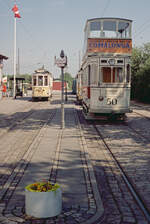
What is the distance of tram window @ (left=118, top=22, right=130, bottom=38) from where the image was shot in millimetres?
16552

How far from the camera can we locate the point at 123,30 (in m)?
16.8

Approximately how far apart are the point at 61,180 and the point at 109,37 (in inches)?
458

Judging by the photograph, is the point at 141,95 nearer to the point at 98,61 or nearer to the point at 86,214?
the point at 98,61

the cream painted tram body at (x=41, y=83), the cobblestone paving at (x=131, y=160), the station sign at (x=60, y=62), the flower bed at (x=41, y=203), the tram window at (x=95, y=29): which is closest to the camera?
the flower bed at (x=41, y=203)

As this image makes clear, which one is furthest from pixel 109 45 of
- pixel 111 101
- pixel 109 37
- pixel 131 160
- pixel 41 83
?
pixel 41 83

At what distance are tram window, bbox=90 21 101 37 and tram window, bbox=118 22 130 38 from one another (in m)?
1.18

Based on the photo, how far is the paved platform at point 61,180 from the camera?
4617 millimetres

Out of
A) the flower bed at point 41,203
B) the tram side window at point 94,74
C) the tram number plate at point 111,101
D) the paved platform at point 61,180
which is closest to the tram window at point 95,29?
the tram side window at point 94,74

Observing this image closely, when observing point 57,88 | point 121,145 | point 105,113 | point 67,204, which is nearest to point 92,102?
point 105,113

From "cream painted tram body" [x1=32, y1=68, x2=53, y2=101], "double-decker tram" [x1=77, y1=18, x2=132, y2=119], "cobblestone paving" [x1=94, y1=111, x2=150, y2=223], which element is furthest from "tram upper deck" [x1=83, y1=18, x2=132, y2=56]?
"cream painted tram body" [x1=32, y1=68, x2=53, y2=101]

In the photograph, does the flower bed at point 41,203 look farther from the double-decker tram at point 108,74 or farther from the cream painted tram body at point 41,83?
the cream painted tram body at point 41,83

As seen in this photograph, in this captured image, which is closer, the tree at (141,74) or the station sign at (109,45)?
the station sign at (109,45)

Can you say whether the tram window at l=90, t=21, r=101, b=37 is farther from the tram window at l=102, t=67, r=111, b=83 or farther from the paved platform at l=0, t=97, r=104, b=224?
the paved platform at l=0, t=97, r=104, b=224

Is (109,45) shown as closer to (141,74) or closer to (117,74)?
(117,74)
